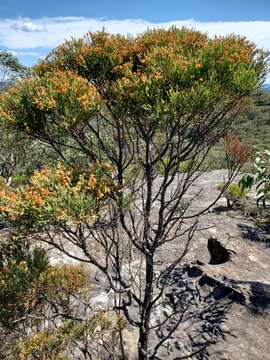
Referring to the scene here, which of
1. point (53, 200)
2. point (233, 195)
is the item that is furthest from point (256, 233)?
point (53, 200)

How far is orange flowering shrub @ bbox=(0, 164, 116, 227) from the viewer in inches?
184

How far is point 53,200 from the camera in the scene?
468cm

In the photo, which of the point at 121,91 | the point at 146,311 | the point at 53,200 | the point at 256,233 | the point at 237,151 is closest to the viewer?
the point at 53,200

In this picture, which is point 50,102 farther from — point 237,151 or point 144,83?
point 237,151

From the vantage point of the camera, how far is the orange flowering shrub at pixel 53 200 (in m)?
4.67

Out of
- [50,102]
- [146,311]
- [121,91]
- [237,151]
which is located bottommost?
[146,311]

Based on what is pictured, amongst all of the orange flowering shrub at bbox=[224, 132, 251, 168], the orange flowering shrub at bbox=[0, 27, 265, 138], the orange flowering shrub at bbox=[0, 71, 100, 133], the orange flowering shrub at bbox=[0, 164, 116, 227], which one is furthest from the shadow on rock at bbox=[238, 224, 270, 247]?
the orange flowering shrub at bbox=[0, 71, 100, 133]

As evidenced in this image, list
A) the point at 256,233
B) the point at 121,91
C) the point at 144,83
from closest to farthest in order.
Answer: the point at 144,83 < the point at 121,91 < the point at 256,233

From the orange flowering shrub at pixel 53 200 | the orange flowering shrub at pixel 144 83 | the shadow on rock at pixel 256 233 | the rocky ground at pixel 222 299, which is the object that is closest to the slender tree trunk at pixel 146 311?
the rocky ground at pixel 222 299

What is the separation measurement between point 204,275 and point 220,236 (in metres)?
3.05

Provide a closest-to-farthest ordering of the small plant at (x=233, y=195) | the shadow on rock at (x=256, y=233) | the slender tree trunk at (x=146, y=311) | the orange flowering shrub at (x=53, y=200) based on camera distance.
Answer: the orange flowering shrub at (x=53, y=200), the slender tree trunk at (x=146, y=311), the shadow on rock at (x=256, y=233), the small plant at (x=233, y=195)

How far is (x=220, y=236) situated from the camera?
42.8ft

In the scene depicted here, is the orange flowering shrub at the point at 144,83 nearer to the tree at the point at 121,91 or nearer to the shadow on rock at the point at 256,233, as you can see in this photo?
the tree at the point at 121,91

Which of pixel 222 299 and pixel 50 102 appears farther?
pixel 222 299
